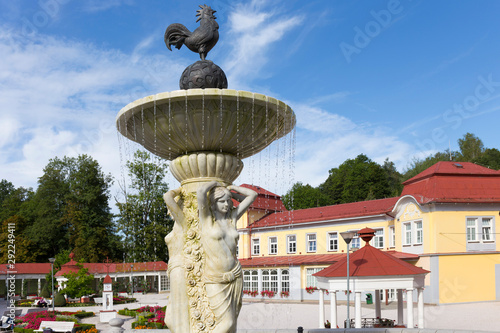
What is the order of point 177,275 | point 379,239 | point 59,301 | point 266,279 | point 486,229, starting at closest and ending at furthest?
1. point 177,275
2. point 486,229
3. point 59,301
4. point 379,239
5. point 266,279

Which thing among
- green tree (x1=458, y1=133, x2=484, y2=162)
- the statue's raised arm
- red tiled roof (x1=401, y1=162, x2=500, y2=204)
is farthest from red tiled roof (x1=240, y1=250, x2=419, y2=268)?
green tree (x1=458, y1=133, x2=484, y2=162)

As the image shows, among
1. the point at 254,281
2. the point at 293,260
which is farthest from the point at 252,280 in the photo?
the point at 293,260

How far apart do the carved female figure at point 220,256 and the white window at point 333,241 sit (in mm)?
27962

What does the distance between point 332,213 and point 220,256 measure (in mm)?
29115

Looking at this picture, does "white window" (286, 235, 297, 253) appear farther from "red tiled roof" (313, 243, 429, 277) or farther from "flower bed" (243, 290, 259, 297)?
"red tiled roof" (313, 243, 429, 277)

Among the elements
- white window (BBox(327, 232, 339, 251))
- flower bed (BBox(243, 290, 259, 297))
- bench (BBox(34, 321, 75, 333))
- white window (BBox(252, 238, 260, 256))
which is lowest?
flower bed (BBox(243, 290, 259, 297))

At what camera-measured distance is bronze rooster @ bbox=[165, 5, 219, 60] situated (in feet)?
23.5

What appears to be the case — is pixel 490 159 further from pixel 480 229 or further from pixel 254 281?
pixel 254 281

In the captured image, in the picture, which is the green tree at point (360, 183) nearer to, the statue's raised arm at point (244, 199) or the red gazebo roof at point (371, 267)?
the red gazebo roof at point (371, 267)

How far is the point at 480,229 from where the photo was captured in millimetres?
27109

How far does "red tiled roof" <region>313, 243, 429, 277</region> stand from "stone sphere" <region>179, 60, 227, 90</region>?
A: 8664mm

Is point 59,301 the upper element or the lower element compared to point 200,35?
lower

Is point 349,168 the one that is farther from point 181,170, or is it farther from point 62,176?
point 181,170

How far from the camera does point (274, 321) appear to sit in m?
22.0
